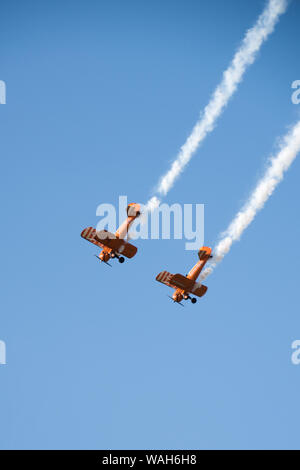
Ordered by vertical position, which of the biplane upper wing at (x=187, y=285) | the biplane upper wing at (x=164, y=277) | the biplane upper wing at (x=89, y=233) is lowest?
the biplane upper wing at (x=187, y=285)

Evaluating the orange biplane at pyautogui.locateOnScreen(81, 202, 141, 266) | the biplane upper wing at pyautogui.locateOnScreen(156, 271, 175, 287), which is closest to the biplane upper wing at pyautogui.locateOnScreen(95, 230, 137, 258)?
the orange biplane at pyautogui.locateOnScreen(81, 202, 141, 266)

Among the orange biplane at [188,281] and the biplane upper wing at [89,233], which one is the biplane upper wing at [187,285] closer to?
the orange biplane at [188,281]

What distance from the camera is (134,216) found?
82.4 metres

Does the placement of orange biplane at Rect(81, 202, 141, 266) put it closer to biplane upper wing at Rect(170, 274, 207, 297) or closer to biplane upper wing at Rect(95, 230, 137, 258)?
biplane upper wing at Rect(95, 230, 137, 258)

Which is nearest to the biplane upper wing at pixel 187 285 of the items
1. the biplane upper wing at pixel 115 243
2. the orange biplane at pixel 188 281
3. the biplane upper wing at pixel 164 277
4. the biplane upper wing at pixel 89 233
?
the orange biplane at pixel 188 281

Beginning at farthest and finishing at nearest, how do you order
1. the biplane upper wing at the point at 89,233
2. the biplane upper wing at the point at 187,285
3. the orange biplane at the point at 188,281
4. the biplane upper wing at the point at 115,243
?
the biplane upper wing at the point at 187,285 < the orange biplane at the point at 188,281 < the biplane upper wing at the point at 89,233 < the biplane upper wing at the point at 115,243

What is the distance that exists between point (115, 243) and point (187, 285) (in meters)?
8.01

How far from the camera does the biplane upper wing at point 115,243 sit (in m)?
82.1

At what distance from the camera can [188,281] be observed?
85.4 m

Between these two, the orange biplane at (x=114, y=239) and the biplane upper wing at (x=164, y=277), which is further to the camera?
the biplane upper wing at (x=164, y=277)

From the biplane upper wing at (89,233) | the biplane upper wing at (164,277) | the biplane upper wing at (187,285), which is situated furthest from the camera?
the biplane upper wing at (164,277)

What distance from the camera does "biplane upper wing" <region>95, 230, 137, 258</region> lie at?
269 feet
